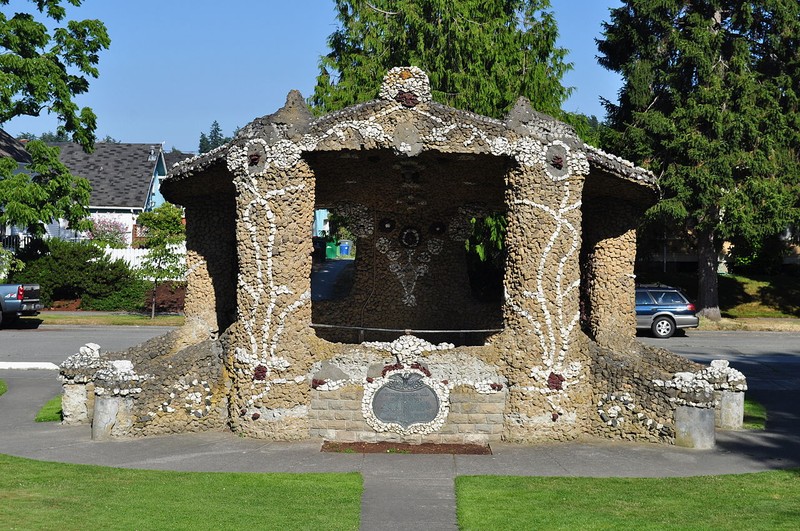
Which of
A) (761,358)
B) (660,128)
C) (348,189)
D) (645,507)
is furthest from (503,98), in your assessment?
(645,507)

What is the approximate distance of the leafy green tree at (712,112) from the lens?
30922 mm

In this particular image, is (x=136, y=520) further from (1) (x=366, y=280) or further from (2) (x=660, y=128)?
(2) (x=660, y=128)

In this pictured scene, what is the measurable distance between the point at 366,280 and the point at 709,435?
7.81 meters

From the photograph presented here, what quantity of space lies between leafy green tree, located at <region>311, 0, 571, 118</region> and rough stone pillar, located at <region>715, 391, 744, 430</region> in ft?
53.1

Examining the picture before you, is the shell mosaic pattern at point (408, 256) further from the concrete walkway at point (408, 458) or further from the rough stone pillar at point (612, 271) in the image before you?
the concrete walkway at point (408, 458)

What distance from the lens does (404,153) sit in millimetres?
13172

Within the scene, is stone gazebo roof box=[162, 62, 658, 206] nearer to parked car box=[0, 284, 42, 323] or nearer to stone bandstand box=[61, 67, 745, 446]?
stone bandstand box=[61, 67, 745, 446]

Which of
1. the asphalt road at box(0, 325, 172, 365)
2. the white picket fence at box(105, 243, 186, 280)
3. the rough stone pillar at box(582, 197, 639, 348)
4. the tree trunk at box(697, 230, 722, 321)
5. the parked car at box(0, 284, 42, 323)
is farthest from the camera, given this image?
the white picket fence at box(105, 243, 186, 280)

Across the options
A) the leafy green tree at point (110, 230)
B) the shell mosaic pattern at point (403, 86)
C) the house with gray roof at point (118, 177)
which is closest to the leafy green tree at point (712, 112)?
the shell mosaic pattern at point (403, 86)

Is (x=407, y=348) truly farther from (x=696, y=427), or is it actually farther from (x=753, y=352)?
(x=753, y=352)

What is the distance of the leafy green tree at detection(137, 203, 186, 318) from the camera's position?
3161 centimetres

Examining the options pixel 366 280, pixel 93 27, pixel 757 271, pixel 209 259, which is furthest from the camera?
pixel 757 271

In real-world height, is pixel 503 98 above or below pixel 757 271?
above

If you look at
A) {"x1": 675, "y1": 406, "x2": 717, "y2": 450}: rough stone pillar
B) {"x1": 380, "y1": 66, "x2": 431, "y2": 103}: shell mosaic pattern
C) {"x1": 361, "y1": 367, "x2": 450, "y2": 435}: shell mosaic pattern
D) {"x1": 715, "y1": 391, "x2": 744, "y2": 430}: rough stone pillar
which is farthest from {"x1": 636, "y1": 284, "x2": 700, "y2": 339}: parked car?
{"x1": 380, "y1": 66, "x2": 431, "y2": 103}: shell mosaic pattern
